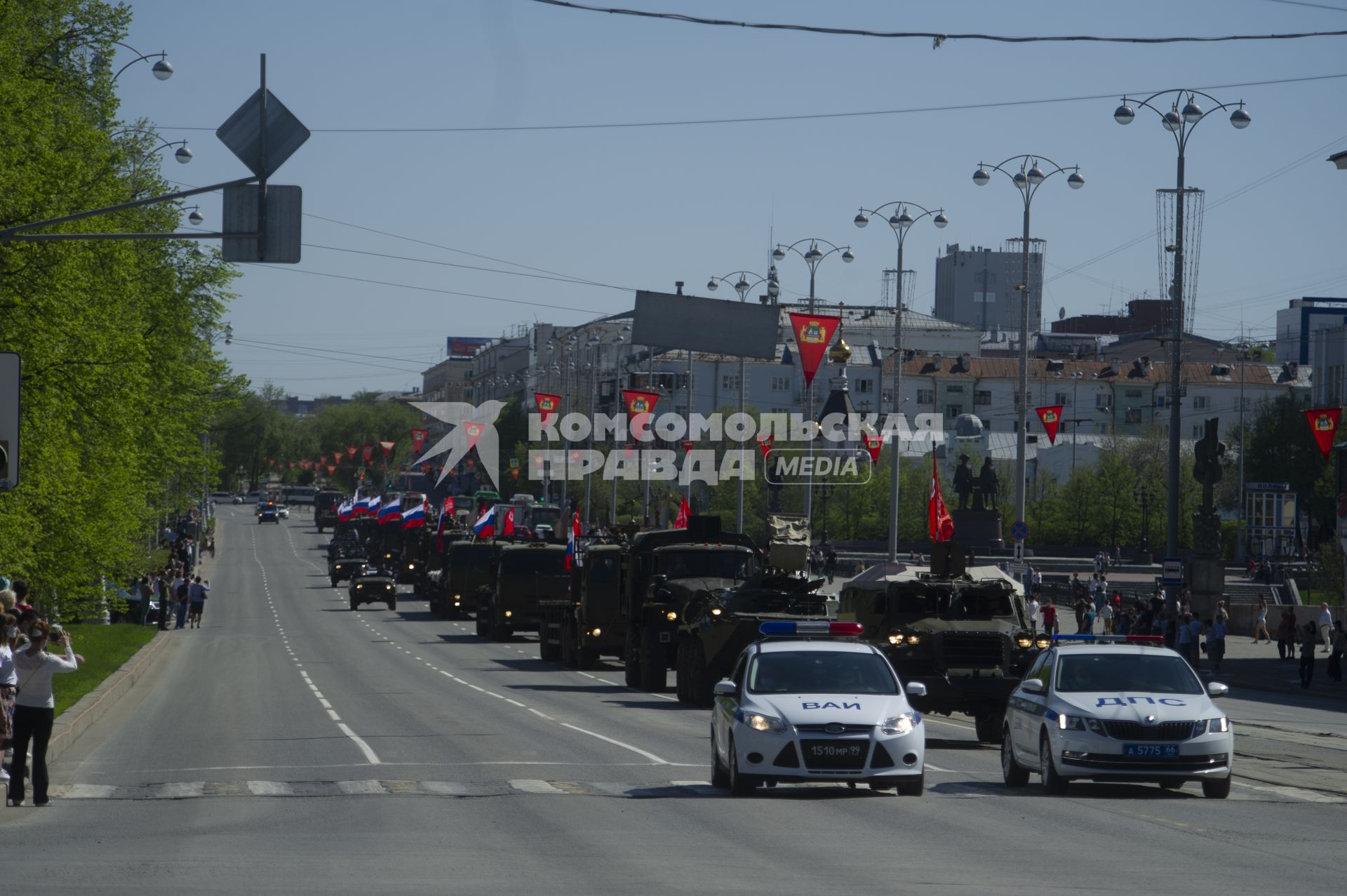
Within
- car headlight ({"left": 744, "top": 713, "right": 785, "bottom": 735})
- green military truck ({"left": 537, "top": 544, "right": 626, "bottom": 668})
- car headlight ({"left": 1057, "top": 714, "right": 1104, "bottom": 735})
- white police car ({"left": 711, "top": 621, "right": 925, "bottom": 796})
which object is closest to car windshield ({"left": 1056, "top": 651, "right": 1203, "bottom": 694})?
car headlight ({"left": 1057, "top": 714, "right": 1104, "bottom": 735})

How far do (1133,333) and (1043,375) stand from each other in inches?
1358

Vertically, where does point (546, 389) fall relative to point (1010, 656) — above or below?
above

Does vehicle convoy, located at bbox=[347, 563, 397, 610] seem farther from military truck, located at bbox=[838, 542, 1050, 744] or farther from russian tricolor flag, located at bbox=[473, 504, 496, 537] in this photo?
military truck, located at bbox=[838, 542, 1050, 744]

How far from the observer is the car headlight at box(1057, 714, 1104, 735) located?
16.2m

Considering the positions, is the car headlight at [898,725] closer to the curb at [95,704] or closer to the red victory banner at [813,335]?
the curb at [95,704]

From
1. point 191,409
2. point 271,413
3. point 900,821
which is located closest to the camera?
point 900,821

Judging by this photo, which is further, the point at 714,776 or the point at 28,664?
the point at 714,776

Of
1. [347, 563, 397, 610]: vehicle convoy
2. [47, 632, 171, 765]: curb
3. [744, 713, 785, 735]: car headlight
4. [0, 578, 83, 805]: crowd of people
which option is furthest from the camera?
[347, 563, 397, 610]: vehicle convoy

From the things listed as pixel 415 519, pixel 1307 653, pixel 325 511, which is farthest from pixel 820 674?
pixel 325 511

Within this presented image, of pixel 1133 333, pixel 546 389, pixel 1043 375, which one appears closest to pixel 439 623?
pixel 1043 375

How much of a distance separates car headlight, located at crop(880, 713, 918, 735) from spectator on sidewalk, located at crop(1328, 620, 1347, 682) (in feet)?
90.7

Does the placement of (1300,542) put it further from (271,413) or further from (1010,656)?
(271,413)

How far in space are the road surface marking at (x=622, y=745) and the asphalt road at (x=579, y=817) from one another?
0.08m

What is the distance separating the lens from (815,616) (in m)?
28.3
